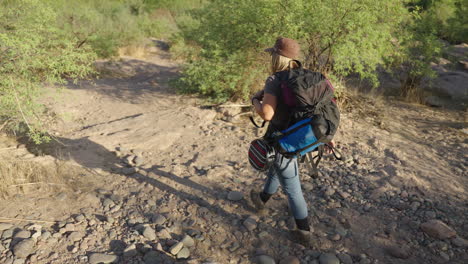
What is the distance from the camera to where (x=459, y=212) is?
316 cm

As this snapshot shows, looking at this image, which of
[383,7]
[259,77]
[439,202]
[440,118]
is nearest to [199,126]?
[259,77]

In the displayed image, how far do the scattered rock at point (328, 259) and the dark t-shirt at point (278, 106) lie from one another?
106 cm

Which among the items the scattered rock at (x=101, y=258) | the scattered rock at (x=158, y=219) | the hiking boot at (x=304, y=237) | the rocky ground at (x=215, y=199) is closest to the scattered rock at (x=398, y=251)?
the rocky ground at (x=215, y=199)

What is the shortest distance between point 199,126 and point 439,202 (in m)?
3.23

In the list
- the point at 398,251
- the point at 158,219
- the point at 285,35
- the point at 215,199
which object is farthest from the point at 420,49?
the point at 158,219

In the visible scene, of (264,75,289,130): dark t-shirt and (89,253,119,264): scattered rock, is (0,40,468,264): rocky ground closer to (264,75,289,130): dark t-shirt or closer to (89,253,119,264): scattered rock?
(89,253,119,264): scattered rock

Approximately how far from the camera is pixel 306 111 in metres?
2.26

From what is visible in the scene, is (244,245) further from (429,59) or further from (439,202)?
(429,59)

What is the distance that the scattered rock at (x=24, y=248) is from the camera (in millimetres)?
2312

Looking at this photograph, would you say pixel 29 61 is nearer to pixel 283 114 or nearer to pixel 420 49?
pixel 283 114

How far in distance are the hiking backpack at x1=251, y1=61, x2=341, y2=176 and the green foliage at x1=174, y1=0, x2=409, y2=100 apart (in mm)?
2705

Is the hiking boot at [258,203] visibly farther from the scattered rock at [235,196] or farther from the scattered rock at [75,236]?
the scattered rock at [75,236]

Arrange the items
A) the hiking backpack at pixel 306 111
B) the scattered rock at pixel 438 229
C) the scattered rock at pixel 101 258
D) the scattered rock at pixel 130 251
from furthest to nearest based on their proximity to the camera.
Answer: the scattered rock at pixel 438 229
the scattered rock at pixel 130 251
the scattered rock at pixel 101 258
the hiking backpack at pixel 306 111

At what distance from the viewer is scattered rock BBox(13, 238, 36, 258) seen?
231 cm
